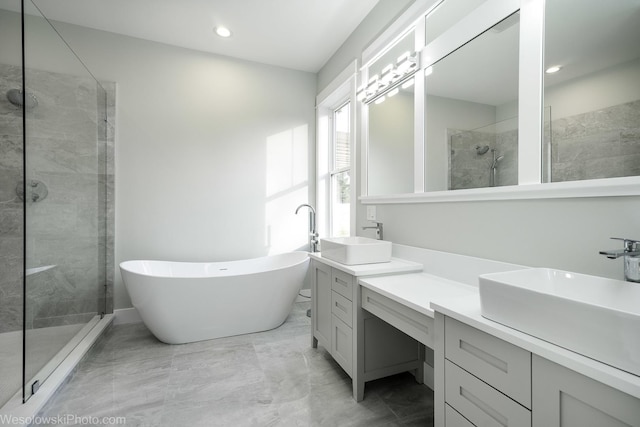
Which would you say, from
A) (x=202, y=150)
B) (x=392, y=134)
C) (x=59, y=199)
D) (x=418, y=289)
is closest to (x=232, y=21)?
(x=202, y=150)

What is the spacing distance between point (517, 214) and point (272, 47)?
2788 mm

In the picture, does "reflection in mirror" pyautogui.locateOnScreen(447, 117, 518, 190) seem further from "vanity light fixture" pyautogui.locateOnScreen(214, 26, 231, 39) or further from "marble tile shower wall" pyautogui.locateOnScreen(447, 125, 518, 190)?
"vanity light fixture" pyautogui.locateOnScreen(214, 26, 231, 39)

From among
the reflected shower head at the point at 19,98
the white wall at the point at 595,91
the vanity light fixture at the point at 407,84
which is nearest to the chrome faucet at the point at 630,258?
the white wall at the point at 595,91

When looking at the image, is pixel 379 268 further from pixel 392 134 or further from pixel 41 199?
pixel 41 199

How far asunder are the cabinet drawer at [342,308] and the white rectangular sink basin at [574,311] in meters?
0.89

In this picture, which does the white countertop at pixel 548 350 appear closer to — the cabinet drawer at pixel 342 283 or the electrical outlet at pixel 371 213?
the cabinet drawer at pixel 342 283

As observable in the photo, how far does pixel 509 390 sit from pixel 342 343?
110cm

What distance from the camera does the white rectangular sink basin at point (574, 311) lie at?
1.87ft

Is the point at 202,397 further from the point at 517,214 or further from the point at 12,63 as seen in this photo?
the point at 12,63

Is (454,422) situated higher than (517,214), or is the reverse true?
(517,214)

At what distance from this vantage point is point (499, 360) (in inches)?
31.7

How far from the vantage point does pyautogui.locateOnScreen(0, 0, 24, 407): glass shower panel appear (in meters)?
1.59

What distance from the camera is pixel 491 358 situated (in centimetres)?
83

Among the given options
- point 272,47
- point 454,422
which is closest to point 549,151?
point 454,422
